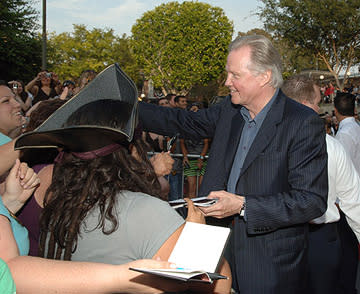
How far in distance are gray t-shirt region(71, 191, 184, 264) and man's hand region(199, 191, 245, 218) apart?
84 centimetres

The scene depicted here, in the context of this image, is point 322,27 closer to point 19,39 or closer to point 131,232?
point 19,39

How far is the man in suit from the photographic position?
96.8 inches

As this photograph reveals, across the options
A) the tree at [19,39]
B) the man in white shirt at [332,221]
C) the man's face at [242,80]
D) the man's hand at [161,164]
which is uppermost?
the tree at [19,39]

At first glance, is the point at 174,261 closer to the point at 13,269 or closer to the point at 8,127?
the point at 13,269

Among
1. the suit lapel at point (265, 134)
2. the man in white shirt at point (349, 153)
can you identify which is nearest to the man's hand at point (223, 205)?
the suit lapel at point (265, 134)

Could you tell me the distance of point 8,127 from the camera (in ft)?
11.3

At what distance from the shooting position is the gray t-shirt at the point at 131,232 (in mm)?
1518

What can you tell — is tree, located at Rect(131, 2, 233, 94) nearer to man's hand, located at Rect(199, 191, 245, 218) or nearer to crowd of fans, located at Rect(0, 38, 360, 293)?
man's hand, located at Rect(199, 191, 245, 218)

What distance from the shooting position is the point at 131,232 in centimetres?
153

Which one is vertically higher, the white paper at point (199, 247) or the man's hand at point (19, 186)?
the man's hand at point (19, 186)

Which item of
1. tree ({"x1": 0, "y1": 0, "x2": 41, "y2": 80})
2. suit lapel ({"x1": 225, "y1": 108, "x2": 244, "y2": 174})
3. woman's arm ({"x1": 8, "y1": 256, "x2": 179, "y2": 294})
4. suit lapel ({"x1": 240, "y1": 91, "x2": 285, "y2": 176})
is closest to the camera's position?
woman's arm ({"x1": 8, "y1": 256, "x2": 179, "y2": 294})

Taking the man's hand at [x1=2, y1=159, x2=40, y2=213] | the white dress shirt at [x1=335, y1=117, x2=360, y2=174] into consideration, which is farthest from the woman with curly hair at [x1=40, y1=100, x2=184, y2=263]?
the white dress shirt at [x1=335, y1=117, x2=360, y2=174]

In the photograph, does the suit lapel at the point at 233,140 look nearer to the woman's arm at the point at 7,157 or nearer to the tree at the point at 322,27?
the woman's arm at the point at 7,157

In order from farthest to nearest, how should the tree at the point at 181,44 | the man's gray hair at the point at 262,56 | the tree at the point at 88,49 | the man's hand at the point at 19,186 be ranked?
the tree at the point at 88,49 < the tree at the point at 181,44 < the man's gray hair at the point at 262,56 < the man's hand at the point at 19,186
